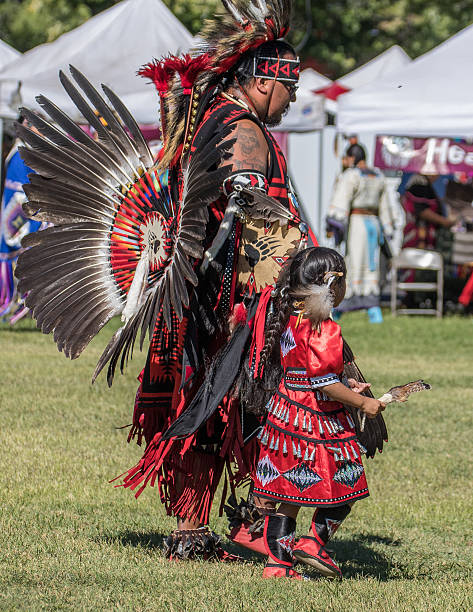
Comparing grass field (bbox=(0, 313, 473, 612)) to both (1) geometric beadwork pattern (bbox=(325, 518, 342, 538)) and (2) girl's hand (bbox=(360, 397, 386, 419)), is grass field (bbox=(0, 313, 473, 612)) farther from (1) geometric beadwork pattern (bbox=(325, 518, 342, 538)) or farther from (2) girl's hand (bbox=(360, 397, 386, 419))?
(2) girl's hand (bbox=(360, 397, 386, 419))

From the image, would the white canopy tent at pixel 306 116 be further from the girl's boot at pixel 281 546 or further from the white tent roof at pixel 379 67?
the girl's boot at pixel 281 546

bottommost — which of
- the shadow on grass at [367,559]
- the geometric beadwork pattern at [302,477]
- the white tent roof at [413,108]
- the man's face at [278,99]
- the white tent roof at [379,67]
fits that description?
the shadow on grass at [367,559]

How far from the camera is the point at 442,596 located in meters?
3.56

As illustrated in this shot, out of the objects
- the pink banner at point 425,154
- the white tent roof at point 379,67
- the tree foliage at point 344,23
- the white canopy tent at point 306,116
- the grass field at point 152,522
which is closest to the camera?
the grass field at point 152,522

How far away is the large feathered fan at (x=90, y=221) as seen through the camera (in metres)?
3.90

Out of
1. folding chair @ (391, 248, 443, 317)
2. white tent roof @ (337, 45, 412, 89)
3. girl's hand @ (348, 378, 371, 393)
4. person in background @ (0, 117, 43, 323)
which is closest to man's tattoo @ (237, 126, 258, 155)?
girl's hand @ (348, 378, 371, 393)

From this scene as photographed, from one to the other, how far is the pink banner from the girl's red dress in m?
8.69

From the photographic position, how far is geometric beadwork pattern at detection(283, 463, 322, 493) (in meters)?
3.55

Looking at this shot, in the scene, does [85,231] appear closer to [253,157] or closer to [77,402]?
[253,157]

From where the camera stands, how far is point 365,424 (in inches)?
152

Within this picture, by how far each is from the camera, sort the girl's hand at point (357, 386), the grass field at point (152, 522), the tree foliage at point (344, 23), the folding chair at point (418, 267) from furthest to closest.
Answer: the tree foliage at point (344, 23) < the folding chair at point (418, 267) < the girl's hand at point (357, 386) < the grass field at point (152, 522)

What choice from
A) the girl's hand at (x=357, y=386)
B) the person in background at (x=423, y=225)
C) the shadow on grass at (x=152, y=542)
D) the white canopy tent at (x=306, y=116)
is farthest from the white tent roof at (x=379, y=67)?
the girl's hand at (x=357, y=386)

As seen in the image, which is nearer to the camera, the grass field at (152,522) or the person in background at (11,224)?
the grass field at (152,522)

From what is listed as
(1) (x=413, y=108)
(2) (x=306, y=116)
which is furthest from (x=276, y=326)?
(2) (x=306, y=116)
